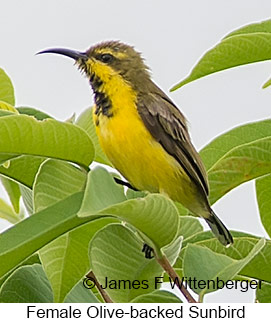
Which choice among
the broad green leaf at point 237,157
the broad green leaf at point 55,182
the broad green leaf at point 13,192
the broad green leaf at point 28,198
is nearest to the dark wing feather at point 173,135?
the broad green leaf at point 237,157

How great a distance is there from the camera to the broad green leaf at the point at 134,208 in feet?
3.30

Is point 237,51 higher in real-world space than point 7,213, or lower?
higher

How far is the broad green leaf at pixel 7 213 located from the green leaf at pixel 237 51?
51cm

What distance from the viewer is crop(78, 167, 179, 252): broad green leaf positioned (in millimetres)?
1006

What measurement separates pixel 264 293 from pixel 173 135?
0.83 meters

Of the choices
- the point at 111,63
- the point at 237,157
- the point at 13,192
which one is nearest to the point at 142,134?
the point at 111,63

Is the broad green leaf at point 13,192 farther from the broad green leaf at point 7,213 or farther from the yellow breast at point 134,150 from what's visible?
the yellow breast at point 134,150

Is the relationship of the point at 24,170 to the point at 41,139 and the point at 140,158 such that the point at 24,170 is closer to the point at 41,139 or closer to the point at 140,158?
the point at 41,139

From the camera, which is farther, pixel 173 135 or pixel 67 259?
pixel 173 135

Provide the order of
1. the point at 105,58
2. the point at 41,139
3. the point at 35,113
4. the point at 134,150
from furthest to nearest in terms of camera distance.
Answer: the point at 105,58, the point at 134,150, the point at 35,113, the point at 41,139

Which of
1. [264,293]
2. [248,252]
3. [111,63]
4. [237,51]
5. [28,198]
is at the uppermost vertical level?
[237,51]

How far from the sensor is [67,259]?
135 cm
